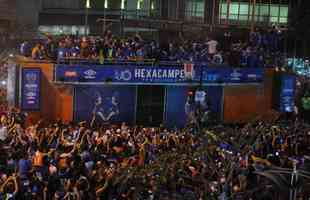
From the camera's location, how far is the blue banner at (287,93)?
95.5ft

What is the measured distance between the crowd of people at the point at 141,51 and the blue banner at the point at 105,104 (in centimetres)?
138

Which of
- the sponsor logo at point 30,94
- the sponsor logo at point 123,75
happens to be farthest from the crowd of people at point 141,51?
the sponsor logo at point 30,94

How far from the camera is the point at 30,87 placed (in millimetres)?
25359

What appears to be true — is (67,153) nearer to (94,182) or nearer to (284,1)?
(94,182)

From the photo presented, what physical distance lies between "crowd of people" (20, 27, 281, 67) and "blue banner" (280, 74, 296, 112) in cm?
113

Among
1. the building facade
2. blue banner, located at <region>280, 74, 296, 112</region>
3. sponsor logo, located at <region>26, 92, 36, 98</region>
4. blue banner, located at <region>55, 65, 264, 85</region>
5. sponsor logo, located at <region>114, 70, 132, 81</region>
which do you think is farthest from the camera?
the building facade

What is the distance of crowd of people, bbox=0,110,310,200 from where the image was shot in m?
15.7

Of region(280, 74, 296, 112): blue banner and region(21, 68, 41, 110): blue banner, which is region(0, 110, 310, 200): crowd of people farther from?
region(280, 74, 296, 112): blue banner

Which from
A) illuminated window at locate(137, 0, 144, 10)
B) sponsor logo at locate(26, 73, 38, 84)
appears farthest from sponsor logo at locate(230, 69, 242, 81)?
illuminated window at locate(137, 0, 144, 10)

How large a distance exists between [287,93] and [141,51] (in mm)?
6979

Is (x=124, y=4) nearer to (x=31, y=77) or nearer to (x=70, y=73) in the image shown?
(x=70, y=73)

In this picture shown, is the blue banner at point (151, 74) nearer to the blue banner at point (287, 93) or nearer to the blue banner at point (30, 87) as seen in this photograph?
the blue banner at point (30, 87)

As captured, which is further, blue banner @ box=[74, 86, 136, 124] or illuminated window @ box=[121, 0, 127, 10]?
illuminated window @ box=[121, 0, 127, 10]

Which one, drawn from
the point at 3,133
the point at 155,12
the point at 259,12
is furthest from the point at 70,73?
the point at 259,12
